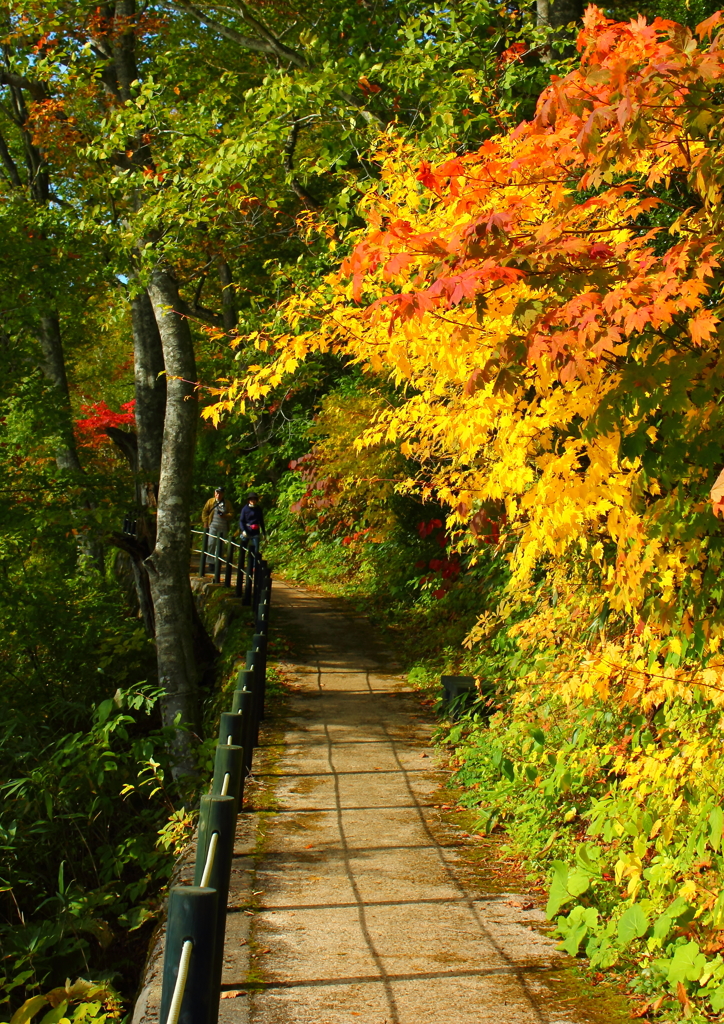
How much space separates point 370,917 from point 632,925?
1.49 metres

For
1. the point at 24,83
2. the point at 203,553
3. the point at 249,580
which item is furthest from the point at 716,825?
the point at 24,83

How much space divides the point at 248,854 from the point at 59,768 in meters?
2.87

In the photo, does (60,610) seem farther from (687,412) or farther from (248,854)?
(687,412)

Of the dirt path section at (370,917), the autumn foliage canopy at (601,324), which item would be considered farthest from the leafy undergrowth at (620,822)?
the autumn foliage canopy at (601,324)

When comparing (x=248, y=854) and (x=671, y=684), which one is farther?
(x=248, y=854)

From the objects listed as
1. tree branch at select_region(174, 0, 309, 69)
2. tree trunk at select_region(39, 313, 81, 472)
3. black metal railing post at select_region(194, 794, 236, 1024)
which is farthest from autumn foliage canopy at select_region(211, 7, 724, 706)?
tree trunk at select_region(39, 313, 81, 472)

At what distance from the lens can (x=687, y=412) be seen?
361cm

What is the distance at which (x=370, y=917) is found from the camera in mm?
4879

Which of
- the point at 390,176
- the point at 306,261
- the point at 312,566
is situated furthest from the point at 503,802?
the point at 312,566

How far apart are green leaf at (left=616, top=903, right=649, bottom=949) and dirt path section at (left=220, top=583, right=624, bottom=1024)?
0.28 metres

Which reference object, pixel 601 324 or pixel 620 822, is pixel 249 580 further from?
pixel 601 324

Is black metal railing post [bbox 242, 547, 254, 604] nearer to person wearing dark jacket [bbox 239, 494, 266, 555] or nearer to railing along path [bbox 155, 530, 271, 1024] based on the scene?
person wearing dark jacket [bbox 239, 494, 266, 555]

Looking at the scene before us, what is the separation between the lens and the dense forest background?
3.46m

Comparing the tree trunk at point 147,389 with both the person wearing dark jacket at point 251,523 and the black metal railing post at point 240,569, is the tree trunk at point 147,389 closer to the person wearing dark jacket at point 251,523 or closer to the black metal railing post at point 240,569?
the black metal railing post at point 240,569
